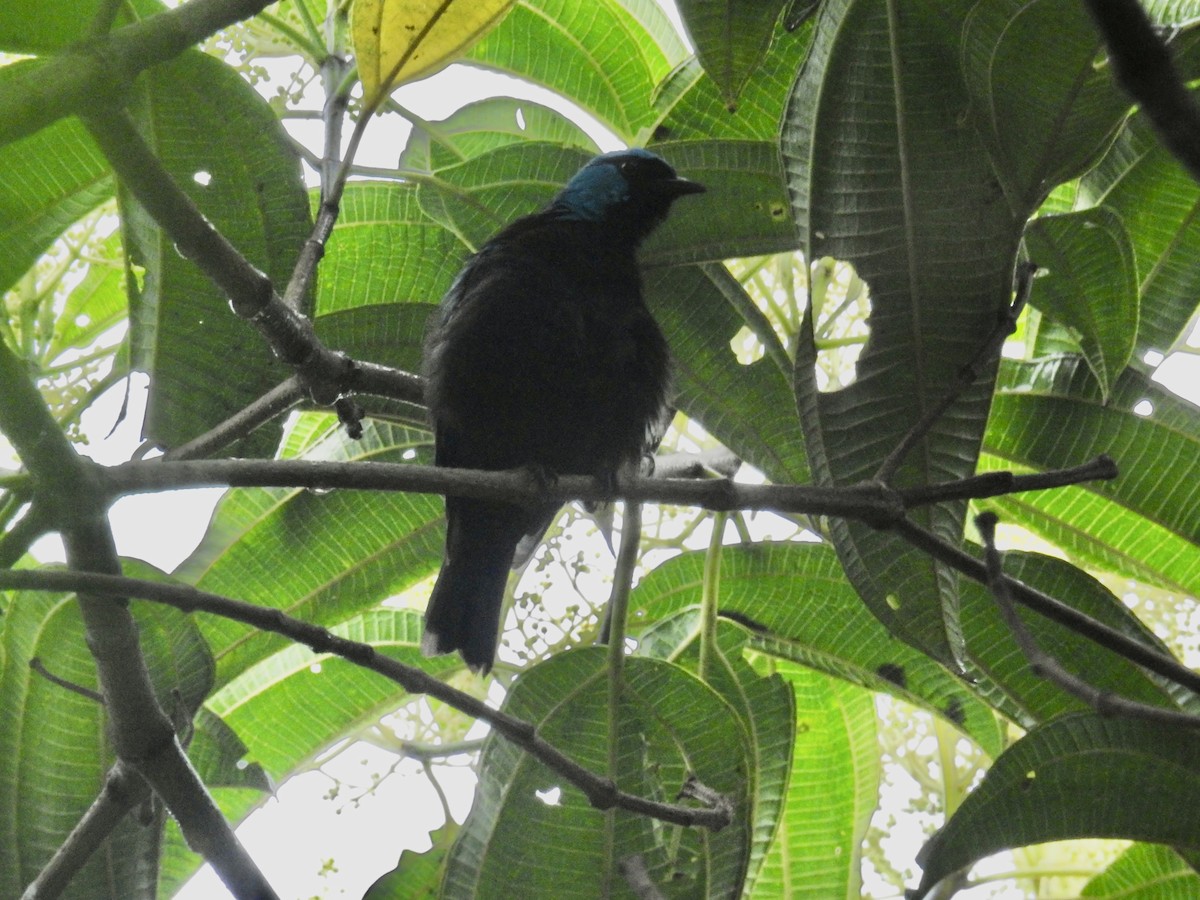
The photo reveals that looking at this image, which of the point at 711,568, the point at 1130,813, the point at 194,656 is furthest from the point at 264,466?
the point at 1130,813

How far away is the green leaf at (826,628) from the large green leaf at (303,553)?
63 centimetres

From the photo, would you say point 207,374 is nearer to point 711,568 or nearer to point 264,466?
point 264,466

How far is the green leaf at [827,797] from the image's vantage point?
9.39 feet

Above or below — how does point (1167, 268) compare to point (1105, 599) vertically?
above

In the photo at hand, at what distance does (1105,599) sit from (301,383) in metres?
1.52

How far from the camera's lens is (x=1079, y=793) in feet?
7.60

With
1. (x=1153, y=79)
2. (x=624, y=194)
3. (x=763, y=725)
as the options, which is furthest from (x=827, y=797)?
(x=1153, y=79)

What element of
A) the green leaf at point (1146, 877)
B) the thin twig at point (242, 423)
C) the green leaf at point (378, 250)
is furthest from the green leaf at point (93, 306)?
the green leaf at point (1146, 877)

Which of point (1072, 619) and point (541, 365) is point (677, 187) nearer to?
point (541, 365)

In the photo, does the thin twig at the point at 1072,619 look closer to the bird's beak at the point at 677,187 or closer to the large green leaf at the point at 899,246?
the large green leaf at the point at 899,246

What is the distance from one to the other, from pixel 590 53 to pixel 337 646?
188 centimetres

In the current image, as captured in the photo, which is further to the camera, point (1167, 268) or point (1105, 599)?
point (1167, 268)

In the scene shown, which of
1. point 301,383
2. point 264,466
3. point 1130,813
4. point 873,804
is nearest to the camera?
point 264,466

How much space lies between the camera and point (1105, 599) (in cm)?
252
